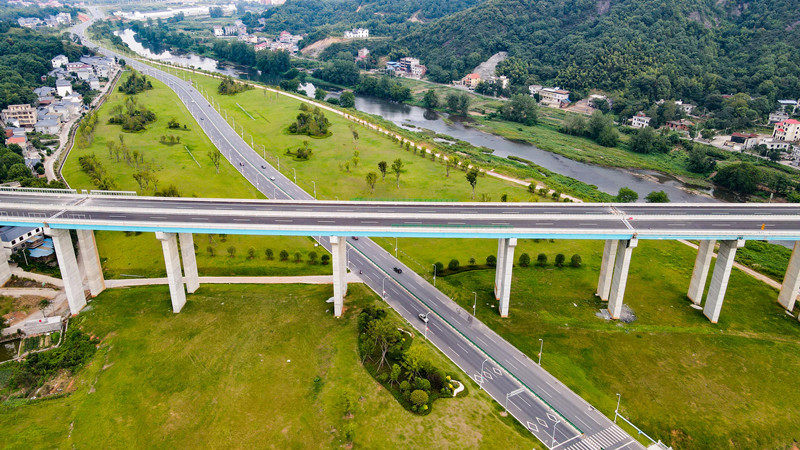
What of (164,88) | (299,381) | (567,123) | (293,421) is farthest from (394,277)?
(164,88)

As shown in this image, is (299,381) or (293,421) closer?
(293,421)

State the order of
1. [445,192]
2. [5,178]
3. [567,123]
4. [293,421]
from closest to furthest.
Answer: [293,421], [5,178], [445,192], [567,123]

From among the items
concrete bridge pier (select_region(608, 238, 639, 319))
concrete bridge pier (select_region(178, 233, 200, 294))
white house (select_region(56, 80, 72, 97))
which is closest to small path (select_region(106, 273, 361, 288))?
Result: concrete bridge pier (select_region(178, 233, 200, 294))

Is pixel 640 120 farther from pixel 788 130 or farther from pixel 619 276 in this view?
pixel 619 276

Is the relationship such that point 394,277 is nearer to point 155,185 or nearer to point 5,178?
point 155,185

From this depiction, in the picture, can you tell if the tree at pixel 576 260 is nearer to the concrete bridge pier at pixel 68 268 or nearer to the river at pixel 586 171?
the river at pixel 586 171

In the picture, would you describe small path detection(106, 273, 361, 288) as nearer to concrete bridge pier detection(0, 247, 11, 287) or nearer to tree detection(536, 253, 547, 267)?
concrete bridge pier detection(0, 247, 11, 287)
